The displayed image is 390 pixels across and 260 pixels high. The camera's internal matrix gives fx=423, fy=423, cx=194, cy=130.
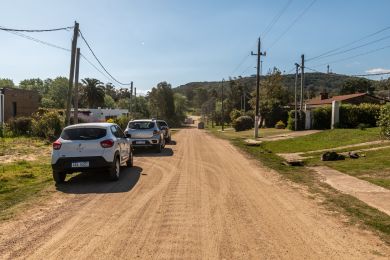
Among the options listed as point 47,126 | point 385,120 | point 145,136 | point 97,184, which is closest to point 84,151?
point 97,184

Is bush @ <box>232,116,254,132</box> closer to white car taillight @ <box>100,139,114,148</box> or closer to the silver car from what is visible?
the silver car

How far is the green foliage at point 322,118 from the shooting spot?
39.5 metres

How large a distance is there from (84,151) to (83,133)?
0.65 meters

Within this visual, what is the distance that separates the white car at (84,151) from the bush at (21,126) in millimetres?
20383

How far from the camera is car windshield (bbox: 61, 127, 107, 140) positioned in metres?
12.1

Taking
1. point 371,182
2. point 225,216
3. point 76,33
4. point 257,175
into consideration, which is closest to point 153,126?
point 76,33

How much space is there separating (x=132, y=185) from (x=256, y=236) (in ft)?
18.8

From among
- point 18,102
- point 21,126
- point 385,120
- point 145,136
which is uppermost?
point 18,102

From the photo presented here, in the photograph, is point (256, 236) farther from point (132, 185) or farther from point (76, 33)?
point (76, 33)

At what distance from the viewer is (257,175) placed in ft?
46.3

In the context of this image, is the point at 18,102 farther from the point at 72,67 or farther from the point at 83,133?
the point at 83,133

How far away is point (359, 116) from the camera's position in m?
36.8

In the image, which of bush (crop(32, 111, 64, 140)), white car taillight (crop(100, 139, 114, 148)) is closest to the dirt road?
white car taillight (crop(100, 139, 114, 148))

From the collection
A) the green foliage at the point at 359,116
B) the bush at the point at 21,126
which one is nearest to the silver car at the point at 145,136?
the bush at the point at 21,126
